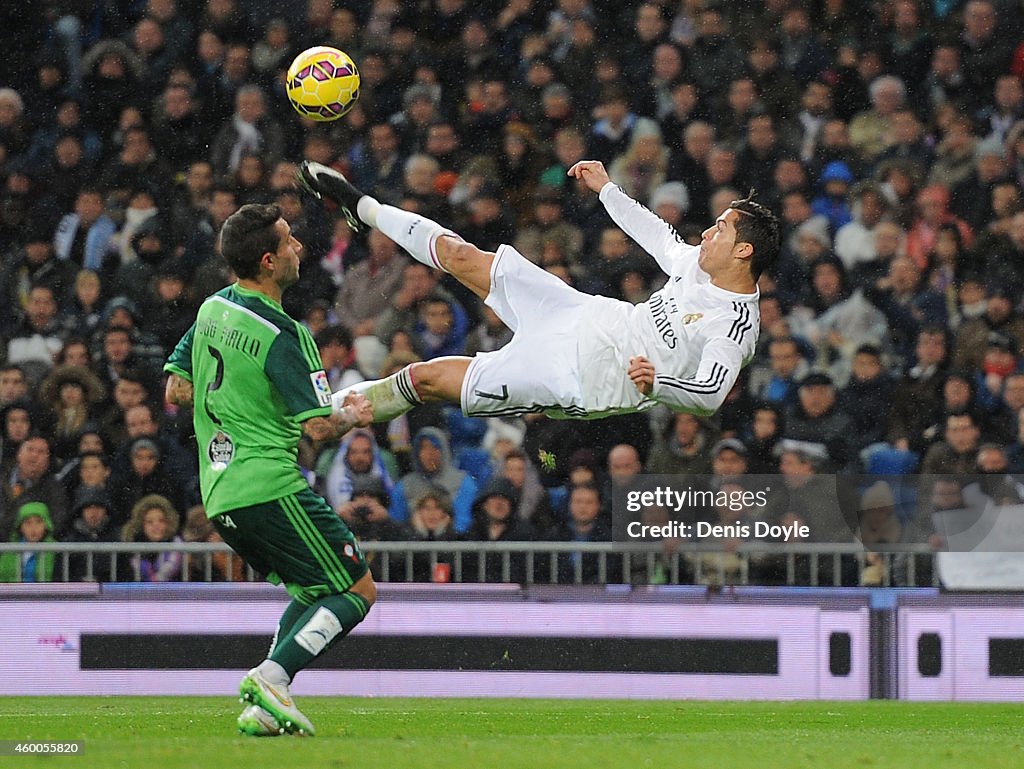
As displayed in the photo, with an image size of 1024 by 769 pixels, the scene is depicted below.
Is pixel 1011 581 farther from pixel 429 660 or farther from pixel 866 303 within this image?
pixel 429 660

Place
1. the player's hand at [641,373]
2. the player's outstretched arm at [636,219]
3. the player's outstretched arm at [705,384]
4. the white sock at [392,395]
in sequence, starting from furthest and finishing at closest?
the player's outstretched arm at [636,219] → the white sock at [392,395] → the player's outstretched arm at [705,384] → the player's hand at [641,373]

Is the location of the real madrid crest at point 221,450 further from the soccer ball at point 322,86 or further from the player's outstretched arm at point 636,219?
the soccer ball at point 322,86

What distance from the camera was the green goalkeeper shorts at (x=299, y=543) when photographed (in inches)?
266

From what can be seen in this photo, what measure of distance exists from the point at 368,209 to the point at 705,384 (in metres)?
Answer: 1.87

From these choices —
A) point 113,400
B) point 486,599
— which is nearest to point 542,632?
point 486,599

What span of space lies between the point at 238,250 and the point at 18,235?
705 centimetres

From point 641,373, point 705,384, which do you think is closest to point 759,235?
point 705,384

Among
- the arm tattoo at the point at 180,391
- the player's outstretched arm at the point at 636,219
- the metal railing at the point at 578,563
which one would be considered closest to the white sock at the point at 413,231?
the player's outstretched arm at the point at 636,219

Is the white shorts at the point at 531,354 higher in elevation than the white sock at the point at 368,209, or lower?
lower

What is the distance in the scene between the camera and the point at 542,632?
10.6 meters

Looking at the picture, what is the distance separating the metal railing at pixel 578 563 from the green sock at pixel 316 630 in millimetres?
3703

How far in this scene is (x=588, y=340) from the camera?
788 centimetres

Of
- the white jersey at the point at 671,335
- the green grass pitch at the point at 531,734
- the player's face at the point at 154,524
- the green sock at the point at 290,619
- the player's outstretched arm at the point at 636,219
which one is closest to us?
the green grass pitch at the point at 531,734

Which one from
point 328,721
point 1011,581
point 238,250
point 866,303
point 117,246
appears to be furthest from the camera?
point 117,246
